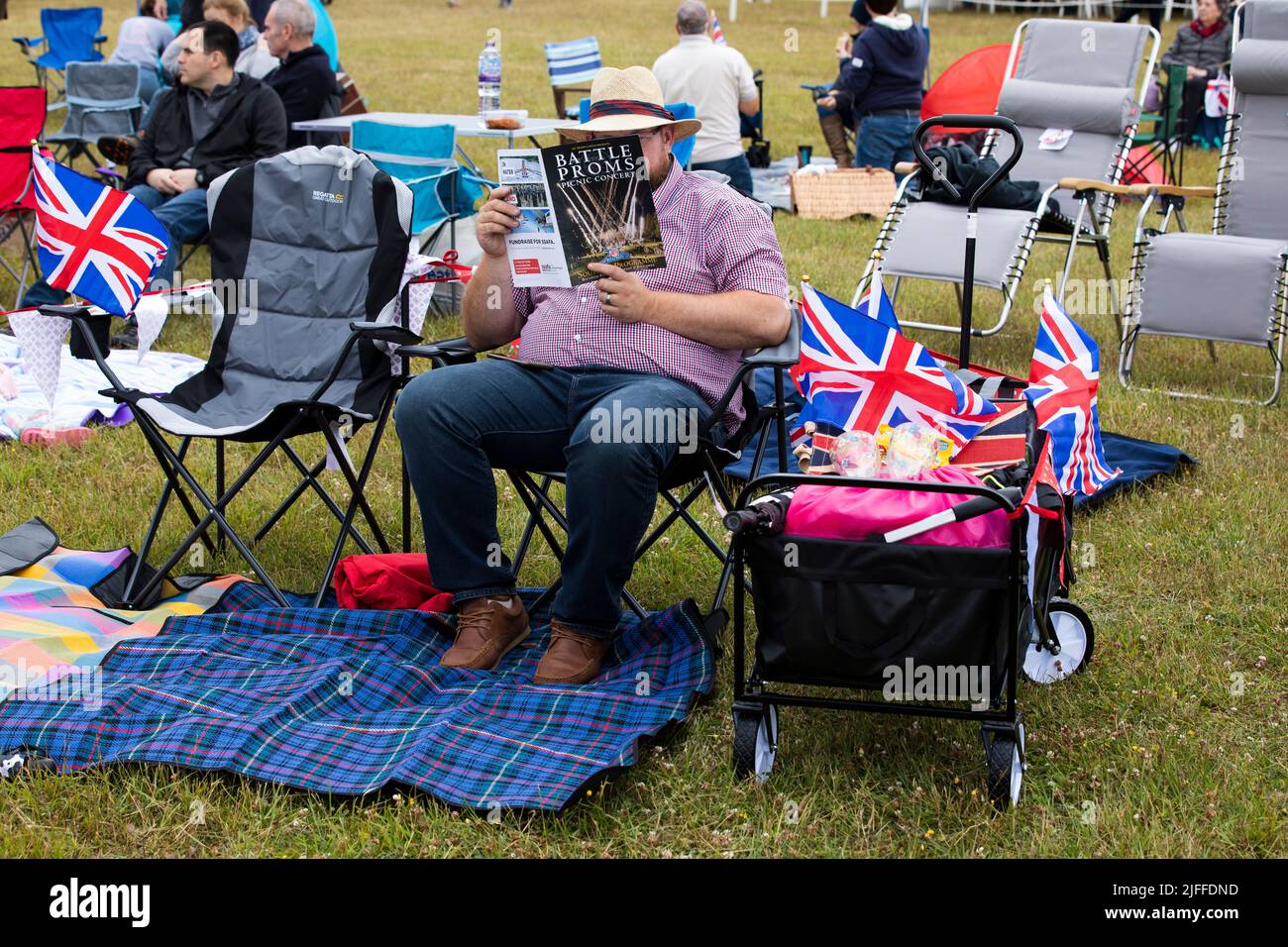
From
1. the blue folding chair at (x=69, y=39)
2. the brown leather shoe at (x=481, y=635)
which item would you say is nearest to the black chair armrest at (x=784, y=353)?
the brown leather shoe at (x=481, y=635)

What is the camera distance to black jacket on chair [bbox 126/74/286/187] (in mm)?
6441

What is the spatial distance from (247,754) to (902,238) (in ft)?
13.0

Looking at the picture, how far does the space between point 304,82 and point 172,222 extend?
152 centimetres

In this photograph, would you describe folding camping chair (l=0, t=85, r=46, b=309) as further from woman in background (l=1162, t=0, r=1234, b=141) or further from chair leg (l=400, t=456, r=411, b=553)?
woman in background (l=1162, t=0, r=1234, b=141)

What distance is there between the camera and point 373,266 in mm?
3953

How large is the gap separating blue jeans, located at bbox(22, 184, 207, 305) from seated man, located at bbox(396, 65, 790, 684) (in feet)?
11.0

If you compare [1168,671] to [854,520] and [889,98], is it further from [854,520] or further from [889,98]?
[889,98]

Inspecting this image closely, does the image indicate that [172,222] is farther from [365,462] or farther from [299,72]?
[365,462]

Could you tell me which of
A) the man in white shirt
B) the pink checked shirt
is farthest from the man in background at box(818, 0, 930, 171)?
the pink checked shirt

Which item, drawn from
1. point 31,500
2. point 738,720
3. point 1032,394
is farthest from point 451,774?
point 31,500

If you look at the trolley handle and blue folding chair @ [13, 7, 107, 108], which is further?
blue folding chair @ [13, 7, 107, 108]

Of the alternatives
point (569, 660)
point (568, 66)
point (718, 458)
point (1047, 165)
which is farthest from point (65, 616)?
point (568, 66)

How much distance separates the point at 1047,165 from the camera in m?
6.62

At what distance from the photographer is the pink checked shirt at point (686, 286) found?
3262 mm
